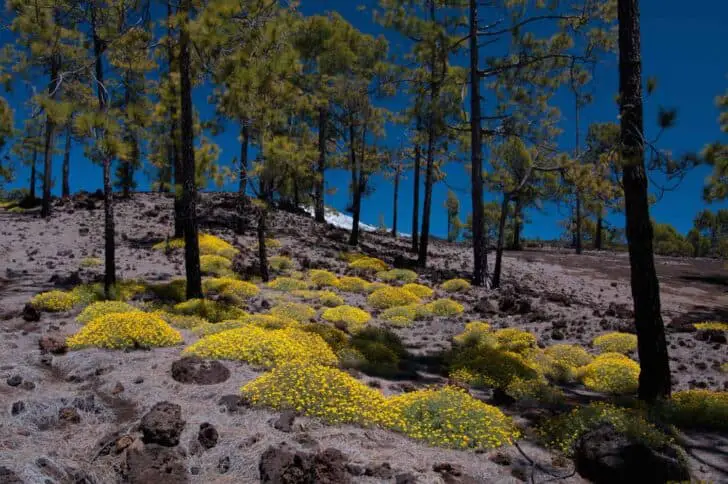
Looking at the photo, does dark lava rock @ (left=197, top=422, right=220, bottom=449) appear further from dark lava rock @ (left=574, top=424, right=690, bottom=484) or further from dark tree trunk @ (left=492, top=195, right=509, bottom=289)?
dark tree trunk @ (left=492, top=195, right=509, bottom=289)

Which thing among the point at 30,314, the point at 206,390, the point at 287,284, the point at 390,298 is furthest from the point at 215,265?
the point at 206,390

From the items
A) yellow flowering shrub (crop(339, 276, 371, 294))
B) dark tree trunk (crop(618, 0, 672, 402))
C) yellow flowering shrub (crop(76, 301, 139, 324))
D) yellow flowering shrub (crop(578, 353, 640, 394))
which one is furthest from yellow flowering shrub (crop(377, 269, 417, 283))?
dark tree trunk (crop(618, 0, 672, 402))

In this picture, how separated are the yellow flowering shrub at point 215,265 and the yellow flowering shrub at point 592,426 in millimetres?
12691

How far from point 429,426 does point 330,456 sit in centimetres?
161

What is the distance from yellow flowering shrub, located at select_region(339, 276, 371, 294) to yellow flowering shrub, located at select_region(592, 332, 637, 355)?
25.0ft

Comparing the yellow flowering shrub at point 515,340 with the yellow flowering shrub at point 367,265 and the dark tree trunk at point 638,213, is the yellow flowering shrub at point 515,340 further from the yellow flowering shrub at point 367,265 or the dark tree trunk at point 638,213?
the yellow flowering shrub at point 367,265

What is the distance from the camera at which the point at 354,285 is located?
1758 cm

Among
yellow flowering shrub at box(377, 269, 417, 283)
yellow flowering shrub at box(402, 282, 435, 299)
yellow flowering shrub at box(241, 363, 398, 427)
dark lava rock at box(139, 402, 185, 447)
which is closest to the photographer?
dark lava rock at box(139, 402, 185, 447)

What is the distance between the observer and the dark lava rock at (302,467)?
5.07 meters

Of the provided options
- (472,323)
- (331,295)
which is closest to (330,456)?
(472,323)

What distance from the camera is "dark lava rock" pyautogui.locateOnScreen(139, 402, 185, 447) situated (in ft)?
18.5

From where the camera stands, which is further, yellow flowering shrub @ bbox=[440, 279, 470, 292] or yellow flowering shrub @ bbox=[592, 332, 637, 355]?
yellow flowering shrub @ bbox=[440, 279, 470, 292]

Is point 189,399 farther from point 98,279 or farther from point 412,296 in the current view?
point 412,296

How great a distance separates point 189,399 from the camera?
6930 millimetres
